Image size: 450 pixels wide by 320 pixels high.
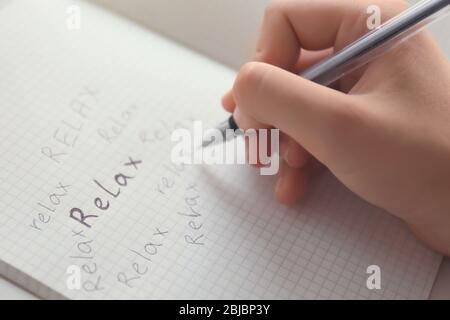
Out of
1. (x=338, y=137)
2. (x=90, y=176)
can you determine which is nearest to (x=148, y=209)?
(x=90, y=176)

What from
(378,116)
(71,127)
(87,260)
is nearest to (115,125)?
(71,127)

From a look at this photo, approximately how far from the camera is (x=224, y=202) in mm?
551

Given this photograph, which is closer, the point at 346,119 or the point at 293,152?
the point at 346,119

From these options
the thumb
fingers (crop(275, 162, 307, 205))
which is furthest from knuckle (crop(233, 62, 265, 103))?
fingers (crop(275, 162, 307, 205))

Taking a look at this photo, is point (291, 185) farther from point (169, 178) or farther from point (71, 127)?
point (71, 127)

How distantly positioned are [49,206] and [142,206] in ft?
0.27

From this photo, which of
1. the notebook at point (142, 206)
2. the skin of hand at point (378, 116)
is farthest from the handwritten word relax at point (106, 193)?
the skin of hand at point (378, 116)

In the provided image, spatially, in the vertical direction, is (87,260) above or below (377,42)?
below

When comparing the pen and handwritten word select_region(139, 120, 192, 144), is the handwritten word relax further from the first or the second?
the pen

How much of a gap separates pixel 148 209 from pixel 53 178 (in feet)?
0.31

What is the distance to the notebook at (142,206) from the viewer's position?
498 mm

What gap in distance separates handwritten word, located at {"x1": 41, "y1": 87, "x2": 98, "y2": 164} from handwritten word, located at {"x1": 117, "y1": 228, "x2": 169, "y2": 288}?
12 cm

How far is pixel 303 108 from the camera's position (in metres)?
0.46
